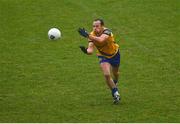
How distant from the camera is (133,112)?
16906 millimetres

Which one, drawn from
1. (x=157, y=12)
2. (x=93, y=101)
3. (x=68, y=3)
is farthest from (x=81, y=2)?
(x=93, y=101)

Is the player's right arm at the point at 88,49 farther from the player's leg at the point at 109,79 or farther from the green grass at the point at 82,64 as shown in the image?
the green grass at the point at 82,64

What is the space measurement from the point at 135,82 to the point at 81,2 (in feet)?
43.2

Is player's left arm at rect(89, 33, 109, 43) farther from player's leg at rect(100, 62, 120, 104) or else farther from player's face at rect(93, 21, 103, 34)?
player's leg at rect(100, 62, 120, 104)

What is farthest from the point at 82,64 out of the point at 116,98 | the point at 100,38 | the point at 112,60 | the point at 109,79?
the point at 100,38

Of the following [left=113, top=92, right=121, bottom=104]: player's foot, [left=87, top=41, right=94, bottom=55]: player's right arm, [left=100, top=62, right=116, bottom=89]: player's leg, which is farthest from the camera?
[left=113, top=92, right=121, bottom=104]: player's foot

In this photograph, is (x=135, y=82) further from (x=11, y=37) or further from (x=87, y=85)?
(x=11, y=37)

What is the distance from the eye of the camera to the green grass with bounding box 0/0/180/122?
17.1m

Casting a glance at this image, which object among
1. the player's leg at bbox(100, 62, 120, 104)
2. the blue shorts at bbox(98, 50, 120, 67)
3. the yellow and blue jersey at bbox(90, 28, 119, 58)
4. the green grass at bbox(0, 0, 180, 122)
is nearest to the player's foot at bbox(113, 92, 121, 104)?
the player's leg at bbox(100, 62, 120, 104)

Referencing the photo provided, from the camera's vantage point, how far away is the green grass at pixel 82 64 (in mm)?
17125

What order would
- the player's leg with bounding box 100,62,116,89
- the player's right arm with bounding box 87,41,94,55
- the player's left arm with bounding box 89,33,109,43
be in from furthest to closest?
the player's leg with bounding box 100,62,116,89 < the player's right arm with bounding box 87,41,94,55 < the player's left arm with bounding box 89,33,109,43

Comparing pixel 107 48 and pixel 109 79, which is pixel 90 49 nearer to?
pixel 107 48

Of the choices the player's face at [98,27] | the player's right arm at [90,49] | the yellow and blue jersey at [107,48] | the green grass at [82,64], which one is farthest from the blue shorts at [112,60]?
the green grass at [82,64]

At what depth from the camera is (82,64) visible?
23172mm
